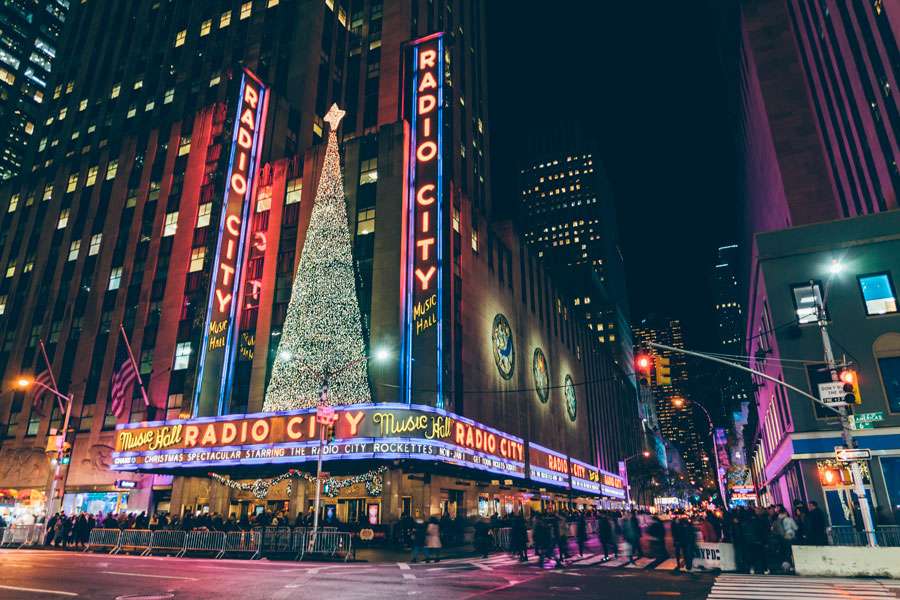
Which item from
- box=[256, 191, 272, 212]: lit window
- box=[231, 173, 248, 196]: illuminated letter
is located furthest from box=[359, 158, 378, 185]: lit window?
box=[231, 173, 248, 196]: illuminated letter

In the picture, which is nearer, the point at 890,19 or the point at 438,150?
the point at 890,19

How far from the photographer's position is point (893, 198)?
33031 millimetres

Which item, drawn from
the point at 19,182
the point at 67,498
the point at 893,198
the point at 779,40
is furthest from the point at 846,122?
the point at 19,182

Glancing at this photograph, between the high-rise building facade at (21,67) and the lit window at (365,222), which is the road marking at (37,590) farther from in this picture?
the high-rise building facade at (21,67)

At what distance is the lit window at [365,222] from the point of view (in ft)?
127

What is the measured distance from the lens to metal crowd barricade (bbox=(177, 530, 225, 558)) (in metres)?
24.8

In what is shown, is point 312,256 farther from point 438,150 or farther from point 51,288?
point 51,288

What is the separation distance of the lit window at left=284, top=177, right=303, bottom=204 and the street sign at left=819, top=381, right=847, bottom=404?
34.9 meters

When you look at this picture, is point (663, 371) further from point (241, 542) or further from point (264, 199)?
point (264, 199)

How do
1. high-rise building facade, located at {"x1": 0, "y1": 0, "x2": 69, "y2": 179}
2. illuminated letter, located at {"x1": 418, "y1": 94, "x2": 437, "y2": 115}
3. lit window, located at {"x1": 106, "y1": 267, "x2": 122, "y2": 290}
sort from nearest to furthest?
illuminated letter, located at {"x1": 418, "y1": 94, "x2": 437, "y2": 115} → lit window, located at {"x1": 106, "y1": 267, "x2": 122, "y2": 290} → high-rise building facade, located at {"x1": 0, "y1": 0, "x2": 69, "y2": 179}

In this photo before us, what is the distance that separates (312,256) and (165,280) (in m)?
17.2

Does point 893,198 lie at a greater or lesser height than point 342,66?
lesser

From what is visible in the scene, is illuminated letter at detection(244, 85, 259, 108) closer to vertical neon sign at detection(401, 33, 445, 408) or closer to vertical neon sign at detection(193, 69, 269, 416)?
vertical neon sign at detection(193, 69, 269, 416)

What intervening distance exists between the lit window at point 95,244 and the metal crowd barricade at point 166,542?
3571 centimetres
